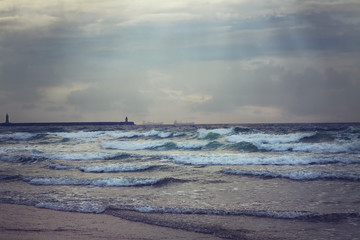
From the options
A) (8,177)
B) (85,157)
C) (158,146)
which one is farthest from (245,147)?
(8,177)

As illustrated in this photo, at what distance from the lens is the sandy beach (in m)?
5.86

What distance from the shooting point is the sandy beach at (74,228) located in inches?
231

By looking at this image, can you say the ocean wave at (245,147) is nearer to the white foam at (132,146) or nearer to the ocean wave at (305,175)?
the white foam at (132,146)

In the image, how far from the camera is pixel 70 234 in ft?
19.5

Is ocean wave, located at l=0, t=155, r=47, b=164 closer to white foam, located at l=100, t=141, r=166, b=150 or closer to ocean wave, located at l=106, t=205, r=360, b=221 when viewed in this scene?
white foam, located at l=100, t=141, r=166, b=150

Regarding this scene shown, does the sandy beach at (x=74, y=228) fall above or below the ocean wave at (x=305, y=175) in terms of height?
below

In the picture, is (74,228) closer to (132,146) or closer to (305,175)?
(305,175)

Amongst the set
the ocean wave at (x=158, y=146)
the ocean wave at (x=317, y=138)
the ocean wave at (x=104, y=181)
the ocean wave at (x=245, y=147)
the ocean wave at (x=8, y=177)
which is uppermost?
the ocean wave at (x=317, y=138)

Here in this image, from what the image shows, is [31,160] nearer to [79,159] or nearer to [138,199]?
[79,159]

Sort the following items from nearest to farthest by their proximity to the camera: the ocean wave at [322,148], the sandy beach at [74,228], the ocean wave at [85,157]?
the sandy beach at [74,228] < the ocean wave at [85,157] < the ocean wave at [322,148]

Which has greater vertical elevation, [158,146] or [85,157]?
[158,146]

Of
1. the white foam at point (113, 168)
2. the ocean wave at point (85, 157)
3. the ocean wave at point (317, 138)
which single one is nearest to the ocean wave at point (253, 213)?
the white foam at point (113, 168)

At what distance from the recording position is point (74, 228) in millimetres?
6316

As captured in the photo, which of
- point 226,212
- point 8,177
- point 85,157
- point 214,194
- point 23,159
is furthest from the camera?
point 85,157
